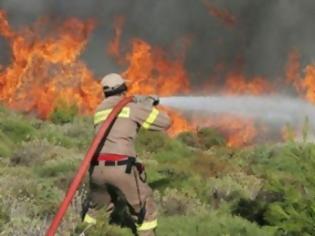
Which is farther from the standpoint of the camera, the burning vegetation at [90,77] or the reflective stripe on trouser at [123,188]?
the burning vegetation at [90,77]

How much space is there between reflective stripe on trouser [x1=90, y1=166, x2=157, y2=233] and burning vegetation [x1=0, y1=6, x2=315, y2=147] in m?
25.3

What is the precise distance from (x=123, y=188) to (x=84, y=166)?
1.06m

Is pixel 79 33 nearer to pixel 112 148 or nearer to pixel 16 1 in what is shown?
pixel 16 1

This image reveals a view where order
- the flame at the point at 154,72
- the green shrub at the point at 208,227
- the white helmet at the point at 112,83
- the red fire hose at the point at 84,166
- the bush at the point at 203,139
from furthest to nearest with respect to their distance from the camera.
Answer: the flame at the point at 154,72 < the bush at the point at 203,139 < the green shrub at the point at 208,227 < the white helmet at the point at 112,83 < the red fire hose at the point at 84,166

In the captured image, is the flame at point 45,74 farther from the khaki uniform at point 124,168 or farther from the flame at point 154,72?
the khaki uniform at point 124,168

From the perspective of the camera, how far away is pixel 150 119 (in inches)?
296

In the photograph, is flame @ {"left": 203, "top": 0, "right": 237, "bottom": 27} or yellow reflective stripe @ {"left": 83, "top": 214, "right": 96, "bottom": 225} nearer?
yellow reflective stripe @ {"left": 83, "top": 214, "right": 96, "bottom": 225}

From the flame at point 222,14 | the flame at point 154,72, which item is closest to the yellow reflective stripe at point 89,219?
the flame at point 154,72

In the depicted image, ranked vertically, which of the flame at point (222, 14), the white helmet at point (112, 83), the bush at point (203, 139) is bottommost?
the white helmet at point (112, 83)

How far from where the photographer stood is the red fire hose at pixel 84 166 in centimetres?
609

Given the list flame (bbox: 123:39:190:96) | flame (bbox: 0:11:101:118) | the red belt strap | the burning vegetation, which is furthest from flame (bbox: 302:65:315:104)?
the red belt strap

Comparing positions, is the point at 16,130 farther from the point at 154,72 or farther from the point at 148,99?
the point at 154,72

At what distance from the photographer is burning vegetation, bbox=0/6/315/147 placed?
34656 millimetres

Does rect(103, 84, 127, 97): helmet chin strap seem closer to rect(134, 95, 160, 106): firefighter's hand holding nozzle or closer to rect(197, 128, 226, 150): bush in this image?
rect(134, 95, 160, 106): firefighter's hand holding nozzle
